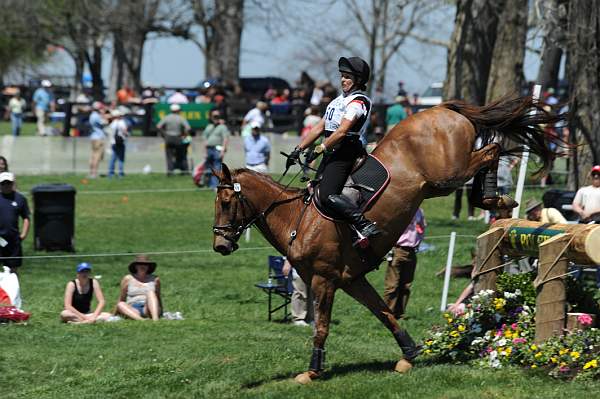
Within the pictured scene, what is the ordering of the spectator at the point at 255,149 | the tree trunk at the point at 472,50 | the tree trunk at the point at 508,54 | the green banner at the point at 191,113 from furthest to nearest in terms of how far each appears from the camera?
the green banner at the point at 191,113
the tree trunk at the point at 472,50
the tree trunk at the point at 508,54
the spectator at the point at 255,149

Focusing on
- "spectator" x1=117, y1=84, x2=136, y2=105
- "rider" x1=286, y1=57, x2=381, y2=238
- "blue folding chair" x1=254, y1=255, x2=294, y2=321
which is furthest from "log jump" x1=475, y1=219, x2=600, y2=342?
"spectator" x1=117, y1=84, x2=136, y2=105

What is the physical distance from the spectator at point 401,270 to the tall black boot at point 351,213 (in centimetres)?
476

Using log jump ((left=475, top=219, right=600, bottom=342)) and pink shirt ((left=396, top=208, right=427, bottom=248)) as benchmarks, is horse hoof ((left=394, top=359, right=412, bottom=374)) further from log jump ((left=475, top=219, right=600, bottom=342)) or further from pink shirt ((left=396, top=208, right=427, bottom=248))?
pink shirt ((left=396, top=208, right=427, bottom=248))

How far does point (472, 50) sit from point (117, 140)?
31.9ft

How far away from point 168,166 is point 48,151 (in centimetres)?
351

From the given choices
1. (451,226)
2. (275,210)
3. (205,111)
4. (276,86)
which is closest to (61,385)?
(275,210)

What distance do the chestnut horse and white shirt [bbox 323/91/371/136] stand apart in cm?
39

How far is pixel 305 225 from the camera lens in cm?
1074

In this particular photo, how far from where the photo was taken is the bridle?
10766 mm

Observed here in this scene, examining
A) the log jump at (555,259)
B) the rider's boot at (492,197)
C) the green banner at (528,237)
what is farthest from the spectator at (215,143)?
the log jump at (555,259)

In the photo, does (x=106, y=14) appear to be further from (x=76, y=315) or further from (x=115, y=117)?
(x=76, y=315)

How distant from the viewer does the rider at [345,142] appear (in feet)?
34.1

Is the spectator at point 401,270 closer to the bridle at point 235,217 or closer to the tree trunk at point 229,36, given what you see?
the bridle at point 235,217

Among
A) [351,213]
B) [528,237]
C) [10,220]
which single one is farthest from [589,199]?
[10,220]
